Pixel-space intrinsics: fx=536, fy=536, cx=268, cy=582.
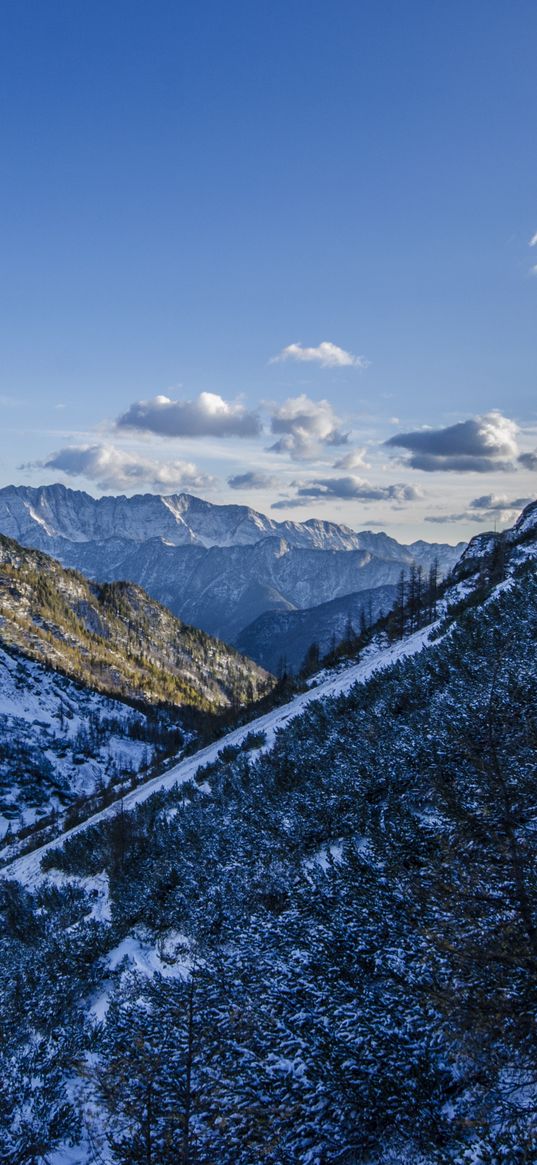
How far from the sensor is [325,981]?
8391 mm

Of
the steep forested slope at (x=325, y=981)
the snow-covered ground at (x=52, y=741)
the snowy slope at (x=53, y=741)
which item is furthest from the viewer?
the snow-covered ground at (x=52, y=741)

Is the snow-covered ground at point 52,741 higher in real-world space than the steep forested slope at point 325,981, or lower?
lower

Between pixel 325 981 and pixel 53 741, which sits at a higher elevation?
pixel 325 981

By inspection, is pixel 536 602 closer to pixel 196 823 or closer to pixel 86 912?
pixel 196 823

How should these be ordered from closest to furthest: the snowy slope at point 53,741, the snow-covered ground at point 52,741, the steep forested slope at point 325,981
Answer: the steep forested slope at point 325,981 → the snowy slope at point 53,741 → the snow-covered ground at point 52,741

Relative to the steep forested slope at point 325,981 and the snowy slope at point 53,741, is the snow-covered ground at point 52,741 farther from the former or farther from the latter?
the steep forested slope at point 325,981

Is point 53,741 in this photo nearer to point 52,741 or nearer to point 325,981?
point 52,741

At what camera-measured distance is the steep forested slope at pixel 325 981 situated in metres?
6.17

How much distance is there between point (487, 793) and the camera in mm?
7246

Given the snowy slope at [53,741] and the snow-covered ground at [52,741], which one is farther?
the snow-covered ground at [52,741]

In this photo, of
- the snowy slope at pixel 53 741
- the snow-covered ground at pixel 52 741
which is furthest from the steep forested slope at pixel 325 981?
the snow-covered ground at pixel 52 741

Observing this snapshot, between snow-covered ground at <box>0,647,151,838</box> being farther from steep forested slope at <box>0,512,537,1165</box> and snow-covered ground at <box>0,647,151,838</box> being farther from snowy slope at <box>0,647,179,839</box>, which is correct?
steep forested slope at <box>0,512,537,1165</box>

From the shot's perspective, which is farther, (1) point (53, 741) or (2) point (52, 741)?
(1) point (53, 741)

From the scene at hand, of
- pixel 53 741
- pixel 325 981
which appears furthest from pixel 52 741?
pixel 325 981
